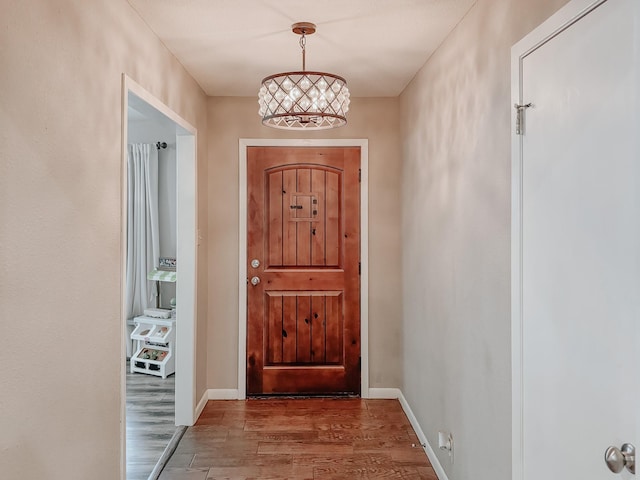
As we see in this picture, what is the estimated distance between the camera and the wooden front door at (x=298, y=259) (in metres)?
4.14

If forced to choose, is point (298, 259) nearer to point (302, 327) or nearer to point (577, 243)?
point (302, 327)

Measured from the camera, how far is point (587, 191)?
140 cm

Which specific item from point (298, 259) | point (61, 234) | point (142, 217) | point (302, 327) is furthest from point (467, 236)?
point (142, 217)

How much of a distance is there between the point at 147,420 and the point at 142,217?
2.21m

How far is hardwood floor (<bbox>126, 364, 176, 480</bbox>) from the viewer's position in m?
3.03

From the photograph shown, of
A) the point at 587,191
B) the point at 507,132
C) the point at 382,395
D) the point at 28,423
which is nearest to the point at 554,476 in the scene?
the point at 587,191

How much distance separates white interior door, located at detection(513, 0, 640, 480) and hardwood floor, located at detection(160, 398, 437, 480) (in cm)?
135

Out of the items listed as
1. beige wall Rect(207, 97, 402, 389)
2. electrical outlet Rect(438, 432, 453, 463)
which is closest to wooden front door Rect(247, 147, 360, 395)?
beige wall Rect(207, 97, 402, 389)

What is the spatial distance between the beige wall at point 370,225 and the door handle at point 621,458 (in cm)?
289

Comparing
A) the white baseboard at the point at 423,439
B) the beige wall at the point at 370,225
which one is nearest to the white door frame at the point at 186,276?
the beige wall at the point at 370,225

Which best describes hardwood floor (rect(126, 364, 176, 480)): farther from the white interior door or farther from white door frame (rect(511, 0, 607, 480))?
the white interior door

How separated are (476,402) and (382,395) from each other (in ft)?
6.41

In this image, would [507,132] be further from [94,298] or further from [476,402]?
[94,298]

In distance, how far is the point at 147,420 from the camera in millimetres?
3674
